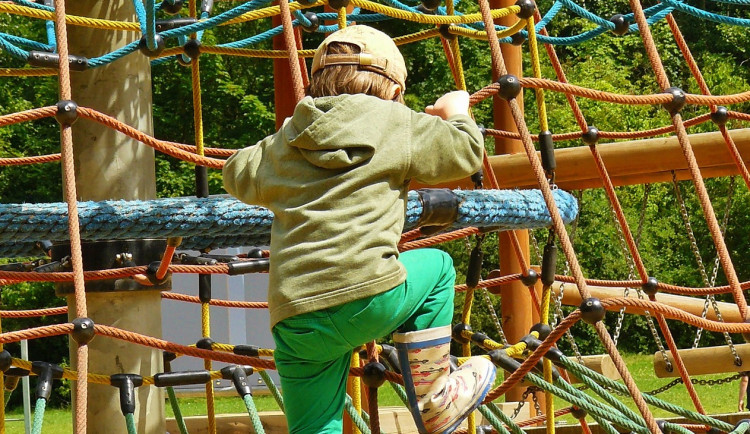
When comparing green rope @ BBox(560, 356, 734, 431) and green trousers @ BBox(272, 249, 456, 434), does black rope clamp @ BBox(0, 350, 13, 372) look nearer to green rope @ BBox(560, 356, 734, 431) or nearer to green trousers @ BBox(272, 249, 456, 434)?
green trousers @ BBox(272, 249, 456, 434)

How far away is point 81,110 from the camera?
1.78 meters

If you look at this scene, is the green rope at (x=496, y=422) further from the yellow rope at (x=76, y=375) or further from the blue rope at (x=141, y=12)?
the blue rope at (x=141, y=12)

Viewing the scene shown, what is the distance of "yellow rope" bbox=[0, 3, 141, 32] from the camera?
2.12 meters

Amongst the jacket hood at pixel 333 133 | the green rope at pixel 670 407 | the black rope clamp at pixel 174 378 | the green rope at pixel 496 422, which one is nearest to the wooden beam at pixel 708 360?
the green rope at pixel 670 407

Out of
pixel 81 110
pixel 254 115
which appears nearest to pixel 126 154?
pixel 81 110

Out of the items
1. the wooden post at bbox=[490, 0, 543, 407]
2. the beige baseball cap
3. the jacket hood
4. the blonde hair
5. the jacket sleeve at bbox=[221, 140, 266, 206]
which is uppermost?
the beige baseball cap

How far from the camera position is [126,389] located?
83.1 inches

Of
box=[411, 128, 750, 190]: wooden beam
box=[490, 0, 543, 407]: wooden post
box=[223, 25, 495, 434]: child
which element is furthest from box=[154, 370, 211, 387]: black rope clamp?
box=[490, 0, 543, 407]: wooden post

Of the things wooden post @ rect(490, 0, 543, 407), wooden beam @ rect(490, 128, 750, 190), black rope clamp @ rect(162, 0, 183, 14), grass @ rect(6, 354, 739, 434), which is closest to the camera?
black rope clamp @ rect(162, 0, 183, 14)

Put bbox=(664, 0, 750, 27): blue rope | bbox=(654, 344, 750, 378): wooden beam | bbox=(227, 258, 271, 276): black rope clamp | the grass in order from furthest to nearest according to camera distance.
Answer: the grass < bbox=(654, 344, 750, 378): wooden beam < bbox=(664, 0, 750, 27): blue rope < bbox=(227, 258, 271, 276): black rope clamp

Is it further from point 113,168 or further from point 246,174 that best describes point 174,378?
point 246,174

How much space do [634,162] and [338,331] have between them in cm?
217

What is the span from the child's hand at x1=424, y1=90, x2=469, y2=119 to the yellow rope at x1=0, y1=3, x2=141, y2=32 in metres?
0.85

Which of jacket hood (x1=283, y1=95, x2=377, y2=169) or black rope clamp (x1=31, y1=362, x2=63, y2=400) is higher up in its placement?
jacket hood (x1=283, y1=95, x2=377, y2=169)
